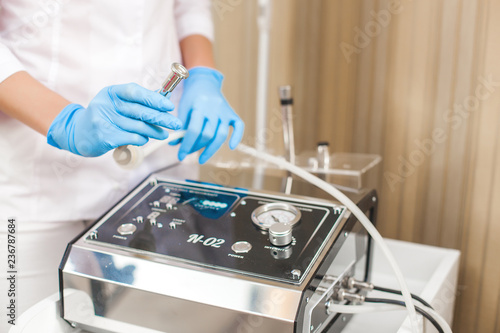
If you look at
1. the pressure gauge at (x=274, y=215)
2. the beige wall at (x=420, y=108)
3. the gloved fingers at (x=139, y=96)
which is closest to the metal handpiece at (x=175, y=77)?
the gloved fingers at (x=139, y=96)

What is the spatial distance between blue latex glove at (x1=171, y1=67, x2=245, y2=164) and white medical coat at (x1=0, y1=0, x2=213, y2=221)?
0.37 ft

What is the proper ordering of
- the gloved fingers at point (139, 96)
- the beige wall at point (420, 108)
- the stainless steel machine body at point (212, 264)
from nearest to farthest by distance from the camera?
the stainless steel machine body at point (212, 264), the gloved fingers at point (139, 96), the beige wall at point (420, 108)

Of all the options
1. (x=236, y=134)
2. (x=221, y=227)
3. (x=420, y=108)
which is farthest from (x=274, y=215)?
(x=420, y=108)

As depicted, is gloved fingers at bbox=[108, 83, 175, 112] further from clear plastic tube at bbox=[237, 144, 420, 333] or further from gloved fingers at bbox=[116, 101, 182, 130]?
clear plastic tube at bbox=[237, 144, 420, 333]

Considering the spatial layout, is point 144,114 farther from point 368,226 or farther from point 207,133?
point 368,226

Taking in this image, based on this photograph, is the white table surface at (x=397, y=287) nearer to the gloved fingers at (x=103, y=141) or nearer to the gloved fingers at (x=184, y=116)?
the gloved fingers at (x=103, y=141)

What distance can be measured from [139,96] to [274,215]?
32 centimetres

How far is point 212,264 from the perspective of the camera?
0.80 meters

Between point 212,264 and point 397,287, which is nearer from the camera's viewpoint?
point 212,264

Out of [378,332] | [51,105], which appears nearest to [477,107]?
[378,332]

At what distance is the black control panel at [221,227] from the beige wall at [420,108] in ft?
2.40

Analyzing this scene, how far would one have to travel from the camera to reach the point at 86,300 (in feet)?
2.85

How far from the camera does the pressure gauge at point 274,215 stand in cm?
88

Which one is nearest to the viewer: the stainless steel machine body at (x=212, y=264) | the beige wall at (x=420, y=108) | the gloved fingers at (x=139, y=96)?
the stainless steel machine body at (x=212, y=264)
